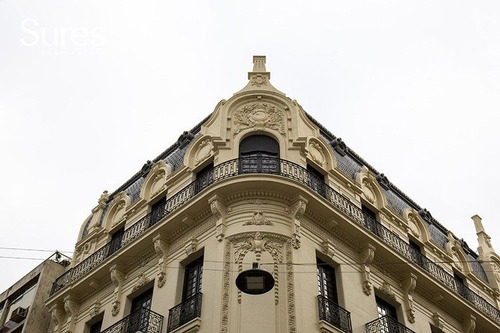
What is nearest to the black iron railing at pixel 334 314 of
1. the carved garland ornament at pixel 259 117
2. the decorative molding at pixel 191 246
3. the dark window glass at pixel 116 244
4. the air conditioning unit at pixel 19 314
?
the decorative molding at pixel 191 246

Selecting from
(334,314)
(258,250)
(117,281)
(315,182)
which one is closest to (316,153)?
(315,182)

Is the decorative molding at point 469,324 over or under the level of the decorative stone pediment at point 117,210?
under

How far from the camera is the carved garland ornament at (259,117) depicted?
22.6 m

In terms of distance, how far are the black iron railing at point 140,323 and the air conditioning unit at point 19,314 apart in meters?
7.29

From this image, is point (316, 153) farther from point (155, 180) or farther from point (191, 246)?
point (155, 180)

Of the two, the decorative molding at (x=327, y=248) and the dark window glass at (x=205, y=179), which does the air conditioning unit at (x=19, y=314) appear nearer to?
the dark window glass at (x=205, y=179)

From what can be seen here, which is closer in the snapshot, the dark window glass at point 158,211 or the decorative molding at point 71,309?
the dark window glass at point 158,211

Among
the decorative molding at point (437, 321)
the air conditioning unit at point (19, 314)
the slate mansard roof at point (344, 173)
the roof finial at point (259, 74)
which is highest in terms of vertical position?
the roof finial at point (259, 74)

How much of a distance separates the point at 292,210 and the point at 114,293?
707 centimetres

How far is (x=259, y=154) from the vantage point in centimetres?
2164

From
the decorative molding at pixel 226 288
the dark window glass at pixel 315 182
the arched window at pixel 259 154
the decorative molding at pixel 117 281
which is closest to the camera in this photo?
the decorative molding at pixel 226 288

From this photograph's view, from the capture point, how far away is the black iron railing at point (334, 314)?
1811 centimetres

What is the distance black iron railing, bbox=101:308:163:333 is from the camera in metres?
19.2

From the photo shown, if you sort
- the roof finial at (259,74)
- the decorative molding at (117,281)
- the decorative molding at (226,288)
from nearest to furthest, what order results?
the decorative molding at (226,288)
the decorative molding at (117,281)
the roof finial at (259,74)
